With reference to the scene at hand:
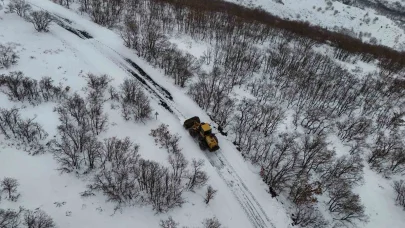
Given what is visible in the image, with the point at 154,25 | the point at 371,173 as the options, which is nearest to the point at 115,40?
the point at 154,25

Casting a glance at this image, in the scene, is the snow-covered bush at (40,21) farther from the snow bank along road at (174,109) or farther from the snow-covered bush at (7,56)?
the snow-covered bush at (7,56)

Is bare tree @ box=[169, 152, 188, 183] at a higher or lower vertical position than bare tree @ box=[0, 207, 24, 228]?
higher

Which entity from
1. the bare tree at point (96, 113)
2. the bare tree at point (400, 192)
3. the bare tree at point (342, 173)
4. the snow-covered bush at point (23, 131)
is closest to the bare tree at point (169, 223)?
the bare tree at point (96, 113)

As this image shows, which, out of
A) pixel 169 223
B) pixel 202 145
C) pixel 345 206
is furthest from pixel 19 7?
pixel 345 206

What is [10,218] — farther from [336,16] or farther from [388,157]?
[336,16]

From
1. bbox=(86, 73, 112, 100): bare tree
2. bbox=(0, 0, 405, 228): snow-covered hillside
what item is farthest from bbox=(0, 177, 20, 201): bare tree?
bbox=(86, 73, 112, 100): bare tree

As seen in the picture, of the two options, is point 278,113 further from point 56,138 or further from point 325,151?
point 56,138

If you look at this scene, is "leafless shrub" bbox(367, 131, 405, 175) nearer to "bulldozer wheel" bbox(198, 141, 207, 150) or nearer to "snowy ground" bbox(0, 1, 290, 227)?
"snowy ground" bbox(0, 1, 290, 227)

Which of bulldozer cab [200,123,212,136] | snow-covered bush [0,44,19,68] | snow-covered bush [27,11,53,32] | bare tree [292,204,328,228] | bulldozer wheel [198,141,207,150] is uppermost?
snow-covered bush [27,11,53,32]
